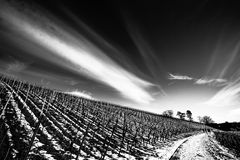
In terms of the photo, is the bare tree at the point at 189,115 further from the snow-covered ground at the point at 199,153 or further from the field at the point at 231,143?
the snow-covered ground at the point at 199,153

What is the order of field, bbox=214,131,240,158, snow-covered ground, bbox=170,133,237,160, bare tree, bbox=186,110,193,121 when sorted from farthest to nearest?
bare tree, bbox=186,110,193,121 < field, bbox=214,131,240,158 < snow-covered ground, bbox=170,133,237,160

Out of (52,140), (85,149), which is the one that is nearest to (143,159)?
(85,149)

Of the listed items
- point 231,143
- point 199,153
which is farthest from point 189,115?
point 199,153

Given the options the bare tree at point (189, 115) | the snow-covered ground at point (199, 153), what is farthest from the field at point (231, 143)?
the bare tree at point (189, 115)

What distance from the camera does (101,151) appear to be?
29.8ft

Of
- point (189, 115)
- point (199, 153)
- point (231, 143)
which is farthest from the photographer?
point (189, 115)

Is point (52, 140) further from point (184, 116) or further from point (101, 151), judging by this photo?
point (184, 116)

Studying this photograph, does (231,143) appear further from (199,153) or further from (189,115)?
(189,115)

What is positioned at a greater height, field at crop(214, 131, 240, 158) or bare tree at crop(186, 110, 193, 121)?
bare tree at crop(186, 110, 193, 121)

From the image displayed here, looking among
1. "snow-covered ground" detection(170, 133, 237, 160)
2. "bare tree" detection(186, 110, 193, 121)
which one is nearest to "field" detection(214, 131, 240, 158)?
"snow-covered ground" detection(170, 133, 237, 160)

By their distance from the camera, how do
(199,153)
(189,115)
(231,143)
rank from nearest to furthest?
(199,153) < (231,143) < (189,115)

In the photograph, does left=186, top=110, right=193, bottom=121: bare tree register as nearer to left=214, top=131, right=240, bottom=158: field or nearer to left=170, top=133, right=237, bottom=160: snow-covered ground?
left=214, top=131, right=240, bottom=158: field

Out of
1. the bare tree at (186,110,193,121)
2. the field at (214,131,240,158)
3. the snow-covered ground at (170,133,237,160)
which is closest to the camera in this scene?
the snow-covered ground at (170,133,237,160)

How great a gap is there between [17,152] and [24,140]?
129 cm
